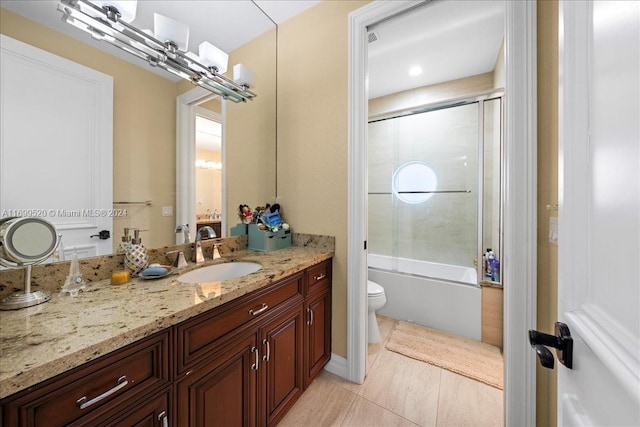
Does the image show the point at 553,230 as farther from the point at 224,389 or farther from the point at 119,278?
the point at 119,278

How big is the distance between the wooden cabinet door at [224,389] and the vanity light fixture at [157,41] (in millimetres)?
1445

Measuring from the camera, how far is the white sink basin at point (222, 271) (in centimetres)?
133

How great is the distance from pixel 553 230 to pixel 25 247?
6.47ft

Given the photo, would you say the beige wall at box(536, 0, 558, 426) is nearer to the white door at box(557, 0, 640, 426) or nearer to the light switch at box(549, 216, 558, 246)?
the light switch at box(549, 216, 558, 246)

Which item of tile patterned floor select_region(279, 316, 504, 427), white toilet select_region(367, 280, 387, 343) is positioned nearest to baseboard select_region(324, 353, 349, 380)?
tile patterned floor select_region(279, 316, 504, 427)

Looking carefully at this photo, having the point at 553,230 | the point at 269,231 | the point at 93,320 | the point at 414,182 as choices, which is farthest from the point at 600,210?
the point at 414,182

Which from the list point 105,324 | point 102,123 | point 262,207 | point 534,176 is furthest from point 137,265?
point 534,176

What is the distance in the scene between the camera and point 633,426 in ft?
0.99

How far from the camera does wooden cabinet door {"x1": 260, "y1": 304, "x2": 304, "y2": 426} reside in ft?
3.85

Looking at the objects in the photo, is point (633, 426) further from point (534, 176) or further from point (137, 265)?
point (137, 265)

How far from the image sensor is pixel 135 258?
1126mm

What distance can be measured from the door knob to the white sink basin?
1133 mm

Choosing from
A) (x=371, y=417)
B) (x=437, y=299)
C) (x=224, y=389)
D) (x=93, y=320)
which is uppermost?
(x=93, y=320)

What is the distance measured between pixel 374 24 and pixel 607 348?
190 centimetres
